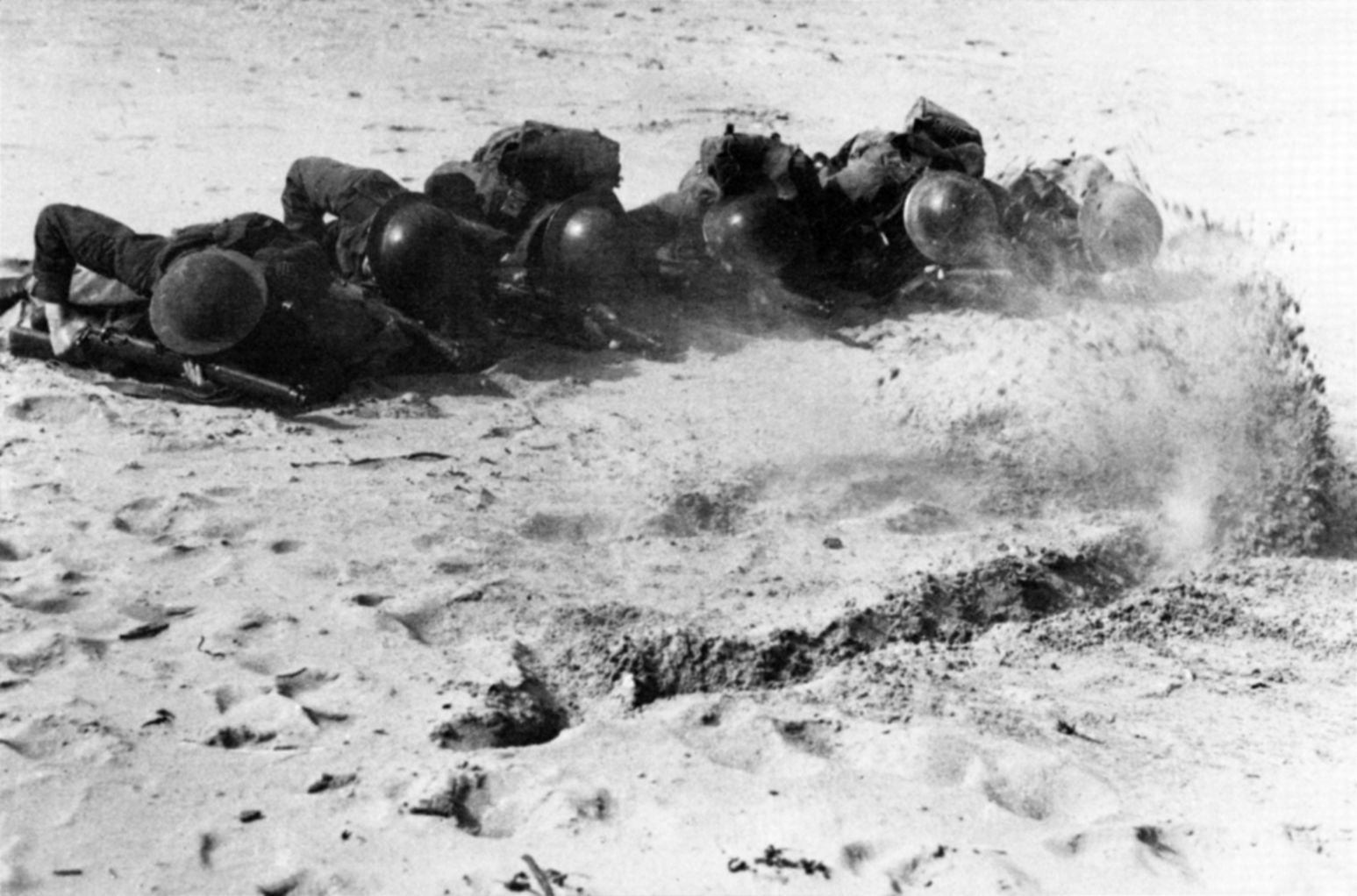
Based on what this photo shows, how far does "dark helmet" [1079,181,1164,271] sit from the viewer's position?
26.5 ft

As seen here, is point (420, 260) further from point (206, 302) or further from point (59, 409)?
point (59, 409)

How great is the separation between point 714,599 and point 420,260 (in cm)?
279

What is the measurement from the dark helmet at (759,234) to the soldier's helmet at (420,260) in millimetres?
1282

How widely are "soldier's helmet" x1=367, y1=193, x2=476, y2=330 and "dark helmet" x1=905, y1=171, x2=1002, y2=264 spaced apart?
2214 millimetres

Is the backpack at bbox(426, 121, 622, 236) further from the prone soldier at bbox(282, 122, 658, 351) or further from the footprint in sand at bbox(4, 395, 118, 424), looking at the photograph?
the footprint in sand at bbox(4, 395, 118, 424)

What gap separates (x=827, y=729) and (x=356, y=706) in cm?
133

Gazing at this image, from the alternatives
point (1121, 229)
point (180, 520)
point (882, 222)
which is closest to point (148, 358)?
point (180, 520)

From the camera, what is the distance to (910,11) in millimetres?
13883

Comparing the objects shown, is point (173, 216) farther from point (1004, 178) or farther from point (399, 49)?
point (1004, 178)

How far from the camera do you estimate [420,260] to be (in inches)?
295

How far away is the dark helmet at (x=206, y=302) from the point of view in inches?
268

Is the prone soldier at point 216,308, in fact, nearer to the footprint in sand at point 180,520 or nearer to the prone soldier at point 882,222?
the footprint in sand at point 180,520

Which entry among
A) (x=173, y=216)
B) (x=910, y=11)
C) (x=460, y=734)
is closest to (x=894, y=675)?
(x=460, y=734)

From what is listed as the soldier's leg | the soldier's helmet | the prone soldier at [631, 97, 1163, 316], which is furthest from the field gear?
the soldier's leg
